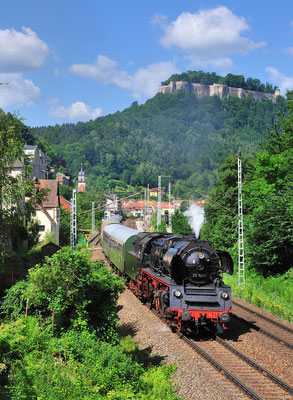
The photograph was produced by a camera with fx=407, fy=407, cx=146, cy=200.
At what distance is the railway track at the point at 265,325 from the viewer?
49.4 ft

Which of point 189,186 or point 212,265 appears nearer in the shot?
point 212,265

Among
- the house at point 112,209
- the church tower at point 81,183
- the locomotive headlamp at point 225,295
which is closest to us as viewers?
the locomotive headlamp at point 225,295

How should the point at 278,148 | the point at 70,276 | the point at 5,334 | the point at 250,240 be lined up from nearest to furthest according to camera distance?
1. the point at 5,334
2. the point at 70,276
3. the point at 250,240
4. the point at 278,148

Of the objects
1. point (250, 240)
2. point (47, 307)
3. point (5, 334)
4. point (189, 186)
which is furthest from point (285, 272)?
point (189, 186)

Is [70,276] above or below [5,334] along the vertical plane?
above

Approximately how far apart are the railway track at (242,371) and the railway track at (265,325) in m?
2.18

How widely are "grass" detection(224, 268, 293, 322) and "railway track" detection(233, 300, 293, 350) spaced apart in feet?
3.82

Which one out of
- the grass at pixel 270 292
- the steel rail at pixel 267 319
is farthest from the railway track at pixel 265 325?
the grass at pixel 270 292

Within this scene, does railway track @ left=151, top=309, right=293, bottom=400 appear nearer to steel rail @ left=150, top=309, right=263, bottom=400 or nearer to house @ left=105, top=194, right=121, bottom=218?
steel rail @ left=150, top=309, right=263, bottom=400

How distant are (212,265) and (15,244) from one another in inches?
959

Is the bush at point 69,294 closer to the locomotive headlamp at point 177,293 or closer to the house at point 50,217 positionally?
the locomotive headlamp at point 177,293

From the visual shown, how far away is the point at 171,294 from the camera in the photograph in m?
14.8

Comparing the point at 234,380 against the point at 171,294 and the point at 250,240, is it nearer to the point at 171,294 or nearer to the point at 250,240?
the point at 171,294

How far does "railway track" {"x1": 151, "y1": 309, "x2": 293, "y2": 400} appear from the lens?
10266mm
